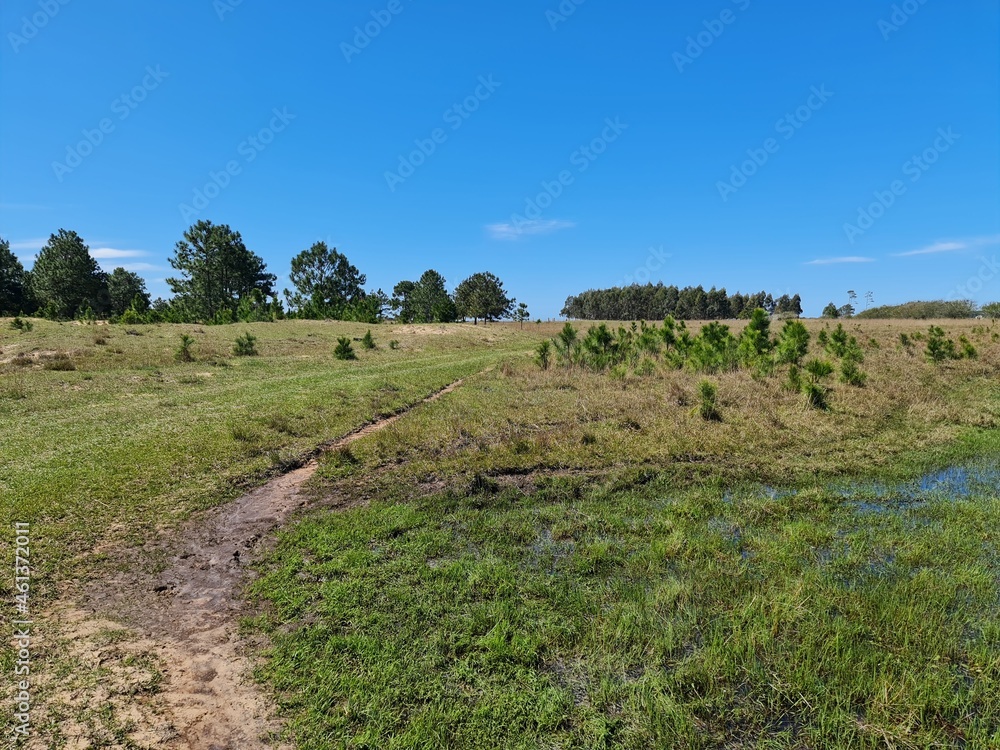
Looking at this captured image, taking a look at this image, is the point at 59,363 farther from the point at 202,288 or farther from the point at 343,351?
the point at 202,288

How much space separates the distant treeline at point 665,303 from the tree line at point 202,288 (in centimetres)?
4166

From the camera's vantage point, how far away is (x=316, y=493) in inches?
320

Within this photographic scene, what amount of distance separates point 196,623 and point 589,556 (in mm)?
4362

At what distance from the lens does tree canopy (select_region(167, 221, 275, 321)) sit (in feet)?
217

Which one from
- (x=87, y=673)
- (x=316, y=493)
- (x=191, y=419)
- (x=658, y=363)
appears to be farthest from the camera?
(x=658, y=363)

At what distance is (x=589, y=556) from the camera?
5.81 metres

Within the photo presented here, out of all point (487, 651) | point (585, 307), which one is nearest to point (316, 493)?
Result: point (487, 651)

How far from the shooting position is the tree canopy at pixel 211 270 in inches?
2598

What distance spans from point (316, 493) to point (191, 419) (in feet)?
21.0

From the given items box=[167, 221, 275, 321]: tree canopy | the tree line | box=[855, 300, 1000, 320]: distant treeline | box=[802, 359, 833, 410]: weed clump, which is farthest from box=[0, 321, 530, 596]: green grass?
box=[855, 300, 1000, 320]: distant treeline

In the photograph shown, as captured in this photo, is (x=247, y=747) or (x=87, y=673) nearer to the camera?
(x=247, y=747)

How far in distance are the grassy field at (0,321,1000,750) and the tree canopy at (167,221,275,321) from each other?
Result: 61831mm

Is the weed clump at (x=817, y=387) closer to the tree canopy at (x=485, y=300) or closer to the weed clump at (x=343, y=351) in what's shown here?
the weed clump at (x=343, y=351)

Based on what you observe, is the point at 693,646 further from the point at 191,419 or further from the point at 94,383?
the point at 94,383
